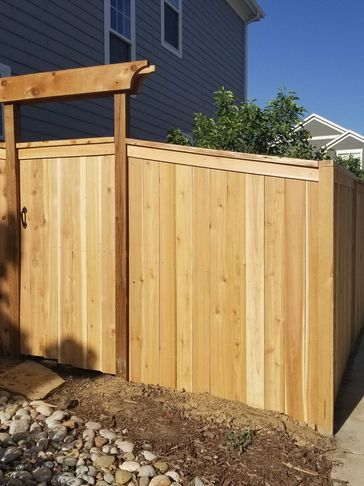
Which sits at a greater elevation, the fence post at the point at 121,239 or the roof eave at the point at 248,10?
the roof eave at the point at 248,10

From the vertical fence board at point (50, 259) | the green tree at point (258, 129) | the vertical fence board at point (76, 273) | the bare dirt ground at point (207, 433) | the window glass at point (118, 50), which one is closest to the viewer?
the bare dirt ground at point (207, 433)

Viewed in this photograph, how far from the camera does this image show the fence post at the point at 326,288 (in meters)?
3.29

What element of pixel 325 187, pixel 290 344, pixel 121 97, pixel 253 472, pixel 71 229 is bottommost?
pixel 253 472

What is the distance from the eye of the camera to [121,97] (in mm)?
3926

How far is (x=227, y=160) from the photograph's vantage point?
3.59 meters

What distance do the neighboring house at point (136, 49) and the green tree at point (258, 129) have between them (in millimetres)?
→ 2331

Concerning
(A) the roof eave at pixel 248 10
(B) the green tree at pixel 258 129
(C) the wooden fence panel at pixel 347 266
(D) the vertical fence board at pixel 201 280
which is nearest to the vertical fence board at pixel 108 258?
(D) the vertical fence board at pixel 201 280

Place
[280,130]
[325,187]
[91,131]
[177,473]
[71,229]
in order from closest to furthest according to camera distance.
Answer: [177,473] < [325,187] < [71,229] < [280,130] < [91,131]

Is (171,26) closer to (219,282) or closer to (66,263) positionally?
(66,263)

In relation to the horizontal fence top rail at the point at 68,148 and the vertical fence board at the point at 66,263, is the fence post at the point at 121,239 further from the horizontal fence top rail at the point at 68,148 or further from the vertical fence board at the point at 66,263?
the vertical fence board at the point at 66,263

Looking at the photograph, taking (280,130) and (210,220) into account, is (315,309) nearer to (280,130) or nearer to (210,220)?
(210,220)

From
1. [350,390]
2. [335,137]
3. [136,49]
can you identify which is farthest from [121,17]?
[335,137]

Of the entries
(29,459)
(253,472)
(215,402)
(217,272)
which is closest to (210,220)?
(217,272)

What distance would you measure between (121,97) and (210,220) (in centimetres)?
118
